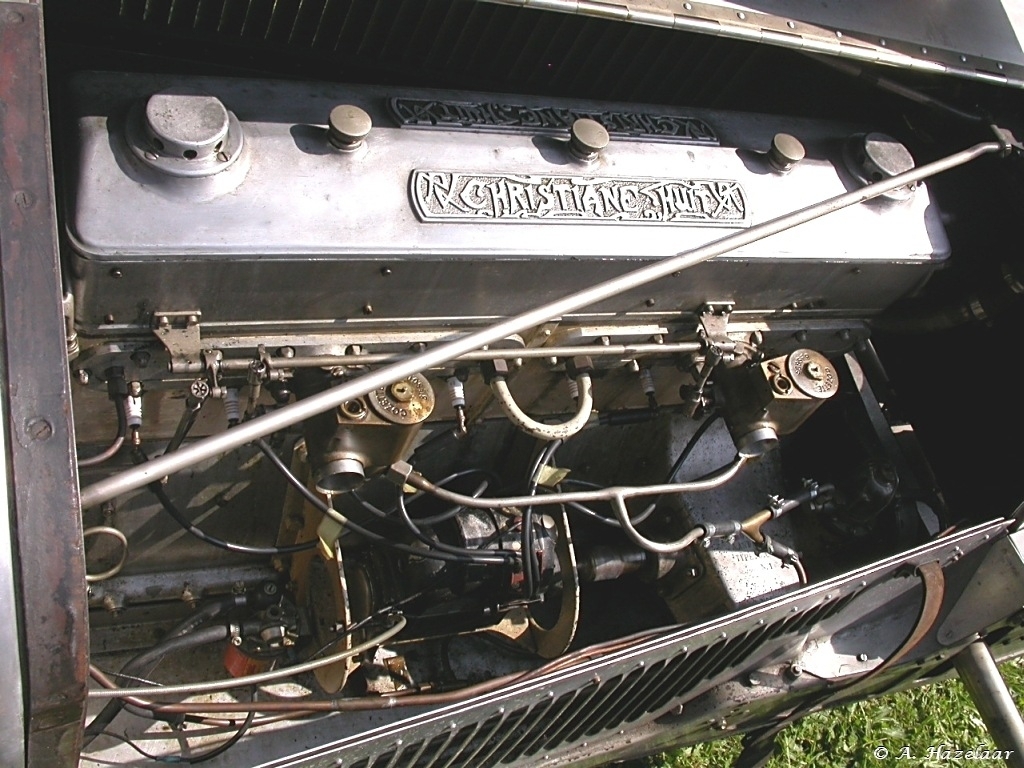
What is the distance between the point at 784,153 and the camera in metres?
2.15

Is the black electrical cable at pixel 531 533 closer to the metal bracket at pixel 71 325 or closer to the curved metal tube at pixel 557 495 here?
the curved metal tube at pixel 557 495

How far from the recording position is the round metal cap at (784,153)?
215 centimetres

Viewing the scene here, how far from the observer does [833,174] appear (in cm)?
223

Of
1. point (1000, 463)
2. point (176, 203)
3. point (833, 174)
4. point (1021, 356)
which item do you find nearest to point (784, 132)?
point (833, 174)

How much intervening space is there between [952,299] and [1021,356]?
198 mm

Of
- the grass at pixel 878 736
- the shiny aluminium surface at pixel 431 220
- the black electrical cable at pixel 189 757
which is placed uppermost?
the shiny aluminium surface at pixel 431 220

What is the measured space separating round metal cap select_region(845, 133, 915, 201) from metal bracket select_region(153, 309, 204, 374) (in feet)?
4.57

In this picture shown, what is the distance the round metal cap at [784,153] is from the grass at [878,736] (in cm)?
152

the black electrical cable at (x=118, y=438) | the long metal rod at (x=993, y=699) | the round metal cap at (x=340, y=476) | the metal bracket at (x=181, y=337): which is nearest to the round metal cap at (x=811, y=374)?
the long metal rod at (x=993, y=699)

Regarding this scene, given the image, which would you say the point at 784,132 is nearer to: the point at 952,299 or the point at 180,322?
the point at 952,299

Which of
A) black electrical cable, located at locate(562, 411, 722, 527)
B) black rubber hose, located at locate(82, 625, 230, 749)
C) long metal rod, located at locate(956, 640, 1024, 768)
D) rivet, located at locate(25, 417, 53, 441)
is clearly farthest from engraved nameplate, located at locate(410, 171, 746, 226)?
long metal rod, located at locate(956, 640, 1024, 768)

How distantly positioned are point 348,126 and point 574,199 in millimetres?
446

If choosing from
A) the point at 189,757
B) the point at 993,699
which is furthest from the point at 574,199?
the point at 993,699

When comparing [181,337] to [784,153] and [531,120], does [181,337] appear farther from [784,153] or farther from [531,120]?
[784,153]
